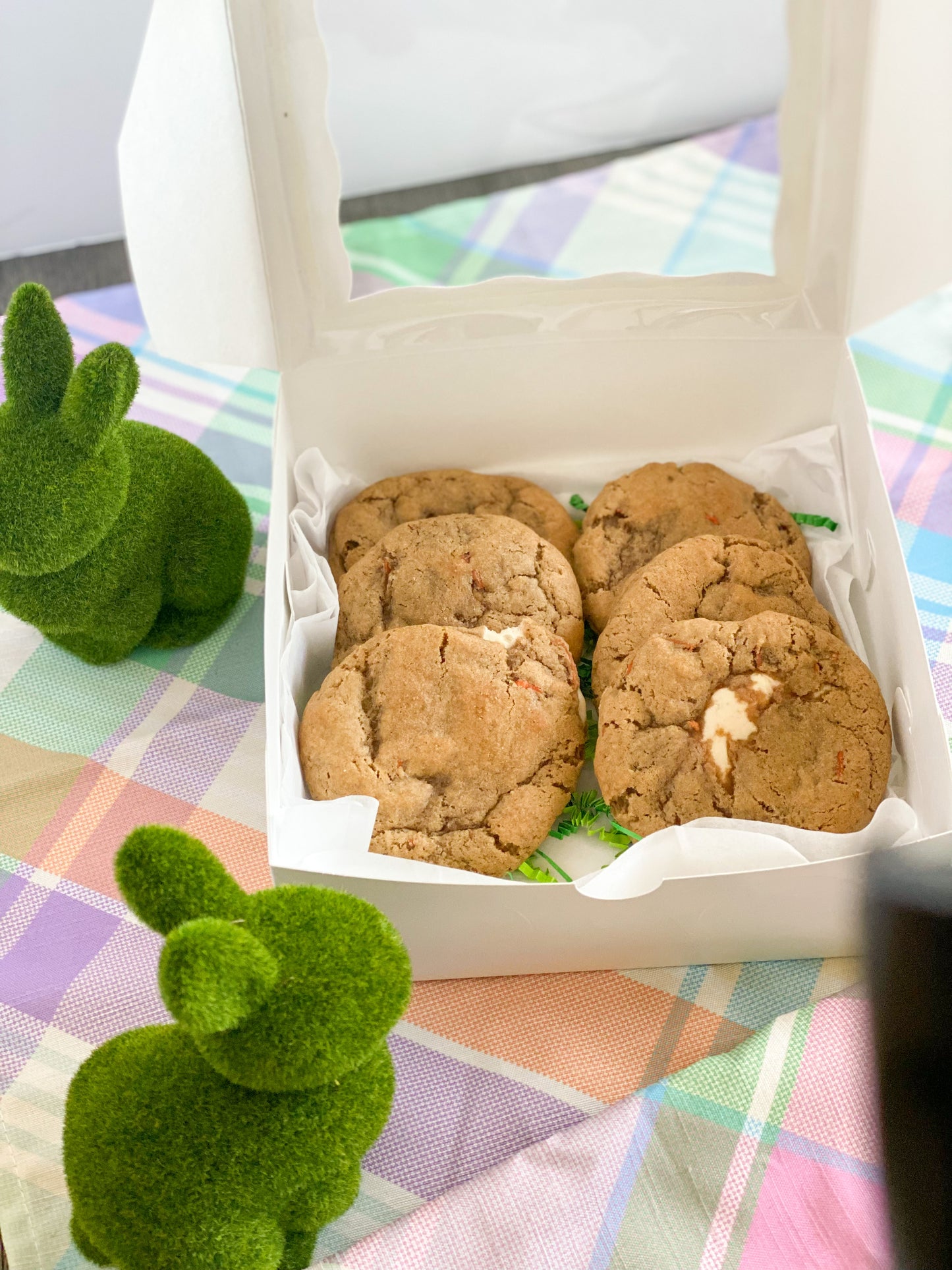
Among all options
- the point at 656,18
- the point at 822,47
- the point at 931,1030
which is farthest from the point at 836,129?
the point at 931,1030

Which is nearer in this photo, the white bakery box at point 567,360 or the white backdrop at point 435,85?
the white bakery box at point 567,360

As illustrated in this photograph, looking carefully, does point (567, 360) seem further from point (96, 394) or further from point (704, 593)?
point (96, 394)

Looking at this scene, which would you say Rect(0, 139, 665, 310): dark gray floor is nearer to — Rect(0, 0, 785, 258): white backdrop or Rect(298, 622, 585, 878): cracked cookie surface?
Rect(0, 0, 785, 258): white backdrop

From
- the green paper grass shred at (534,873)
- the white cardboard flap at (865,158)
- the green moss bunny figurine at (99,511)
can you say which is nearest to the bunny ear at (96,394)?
the green moss bunny figurine at (99,511)

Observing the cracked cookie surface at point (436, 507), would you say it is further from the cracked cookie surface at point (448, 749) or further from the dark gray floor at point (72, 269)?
the dark gray floor at point (72, 269)

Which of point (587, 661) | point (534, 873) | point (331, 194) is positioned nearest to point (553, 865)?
point (534, 873)

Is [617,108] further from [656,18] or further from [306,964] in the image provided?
[306,964]
